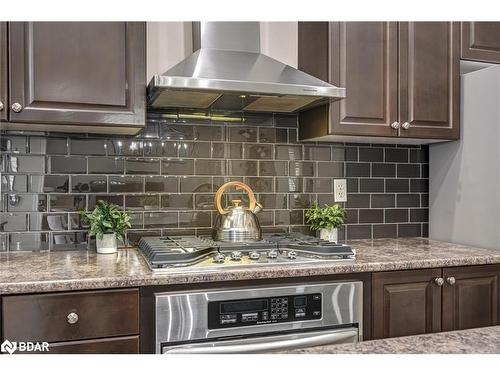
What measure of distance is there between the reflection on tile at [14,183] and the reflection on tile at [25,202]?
2cm

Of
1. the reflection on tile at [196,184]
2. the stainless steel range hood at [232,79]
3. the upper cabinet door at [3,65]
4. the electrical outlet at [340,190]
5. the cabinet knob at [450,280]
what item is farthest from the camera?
the electrical outlet at [340,190]

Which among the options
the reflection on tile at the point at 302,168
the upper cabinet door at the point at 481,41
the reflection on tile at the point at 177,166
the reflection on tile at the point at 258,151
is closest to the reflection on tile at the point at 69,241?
the reflection on tile at the point at 177,166

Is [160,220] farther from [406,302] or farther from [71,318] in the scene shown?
[406,302]

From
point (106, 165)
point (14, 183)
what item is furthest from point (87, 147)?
point (14, 183)

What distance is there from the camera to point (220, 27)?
2135 mm

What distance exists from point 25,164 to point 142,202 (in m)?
0.55

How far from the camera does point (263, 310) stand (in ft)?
5.66

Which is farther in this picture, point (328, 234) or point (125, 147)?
point (328, 234)

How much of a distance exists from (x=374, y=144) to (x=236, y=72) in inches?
41.4

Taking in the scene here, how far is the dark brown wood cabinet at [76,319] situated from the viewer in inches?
58.5

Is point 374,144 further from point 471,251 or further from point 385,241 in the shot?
point 471,251

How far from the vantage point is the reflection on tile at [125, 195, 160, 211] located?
225 cm

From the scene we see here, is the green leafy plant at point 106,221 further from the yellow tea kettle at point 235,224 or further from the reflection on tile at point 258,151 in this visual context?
the reflection on tile at point 258,151

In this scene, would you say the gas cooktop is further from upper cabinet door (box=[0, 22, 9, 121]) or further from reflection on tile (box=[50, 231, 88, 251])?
upper cabinet door (box=[0, 22, 9, 121])
